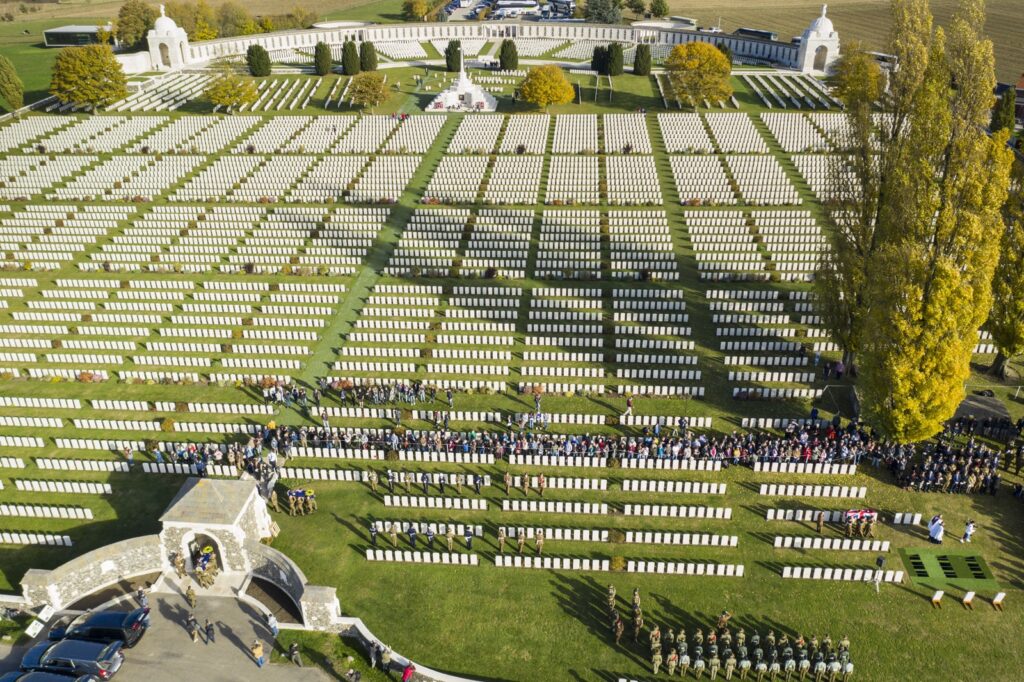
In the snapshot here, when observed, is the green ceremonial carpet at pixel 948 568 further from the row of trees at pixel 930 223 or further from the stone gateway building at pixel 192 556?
the stone gateway building at pixel 192 556

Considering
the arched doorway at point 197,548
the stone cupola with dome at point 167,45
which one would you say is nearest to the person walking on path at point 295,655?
the arched doorway at point 197,548

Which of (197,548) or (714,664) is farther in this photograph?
(197,548)

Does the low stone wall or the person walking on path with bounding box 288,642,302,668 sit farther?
the low stone wall

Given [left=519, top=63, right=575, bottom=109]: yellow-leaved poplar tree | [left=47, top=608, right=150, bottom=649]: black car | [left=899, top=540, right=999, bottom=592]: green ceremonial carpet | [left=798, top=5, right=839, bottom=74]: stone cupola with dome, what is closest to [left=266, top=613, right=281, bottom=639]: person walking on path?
[left=47, top=608, right=150, bottom=649]: black car

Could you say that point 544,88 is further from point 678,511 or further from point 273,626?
point 273,626

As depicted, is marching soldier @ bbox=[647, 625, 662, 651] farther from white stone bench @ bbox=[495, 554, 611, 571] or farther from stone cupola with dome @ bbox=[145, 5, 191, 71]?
stone cupola with dome @ bbox=[145, 5, 191, 71]

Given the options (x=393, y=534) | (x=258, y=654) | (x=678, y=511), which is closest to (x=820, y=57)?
(x=678, y=511)
